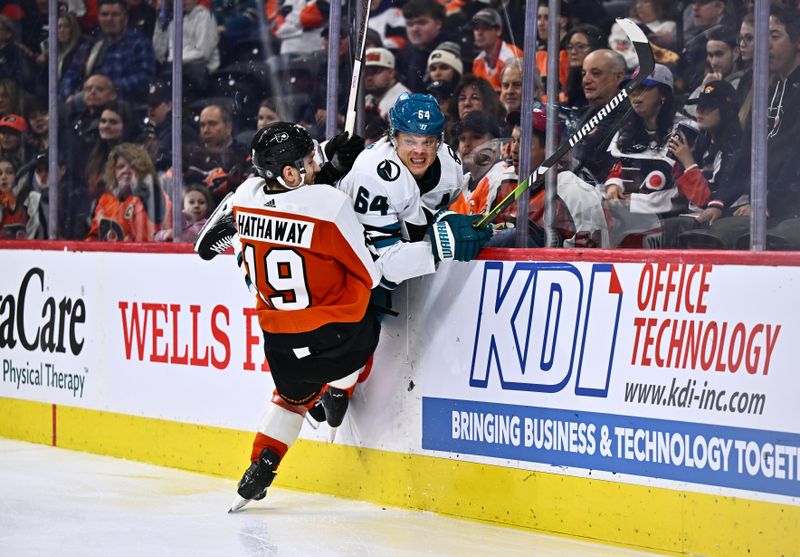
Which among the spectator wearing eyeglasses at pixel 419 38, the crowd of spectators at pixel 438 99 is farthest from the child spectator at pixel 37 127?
the spectator wearing eyeglasses at pixel 419 38

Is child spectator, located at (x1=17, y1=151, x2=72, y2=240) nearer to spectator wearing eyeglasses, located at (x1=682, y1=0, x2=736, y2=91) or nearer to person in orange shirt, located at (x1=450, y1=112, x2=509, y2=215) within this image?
person in orange shirt, located at (x1=450, y1=112, x2=509, y2=215)

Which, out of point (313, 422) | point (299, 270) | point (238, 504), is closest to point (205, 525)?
point (238, 504)

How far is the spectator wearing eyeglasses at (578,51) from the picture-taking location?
4.20 meters

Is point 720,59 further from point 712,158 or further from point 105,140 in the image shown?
point 105,140

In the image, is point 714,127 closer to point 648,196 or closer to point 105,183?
point 648,196

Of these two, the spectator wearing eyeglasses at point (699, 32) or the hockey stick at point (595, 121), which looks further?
the spectator wearing eyeglasses at point (699, 32)

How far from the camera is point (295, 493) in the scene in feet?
14.6

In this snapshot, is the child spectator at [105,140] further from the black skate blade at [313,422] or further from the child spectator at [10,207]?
the black skate blade at [313,422]

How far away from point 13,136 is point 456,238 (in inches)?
121

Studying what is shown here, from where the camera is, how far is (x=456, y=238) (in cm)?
390

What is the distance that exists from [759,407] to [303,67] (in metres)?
2.72

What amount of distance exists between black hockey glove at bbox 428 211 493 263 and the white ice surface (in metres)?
0.83

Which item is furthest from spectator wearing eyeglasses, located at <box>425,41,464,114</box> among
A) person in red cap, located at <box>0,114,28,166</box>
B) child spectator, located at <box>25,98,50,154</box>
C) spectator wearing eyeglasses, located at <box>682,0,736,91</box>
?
person in red cap, located at <box>0,114,28,166</box>

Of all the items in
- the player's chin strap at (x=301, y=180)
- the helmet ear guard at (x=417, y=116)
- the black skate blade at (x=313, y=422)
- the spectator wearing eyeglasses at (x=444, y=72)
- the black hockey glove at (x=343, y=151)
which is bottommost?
the black skate blade at (x=313, y=422)
